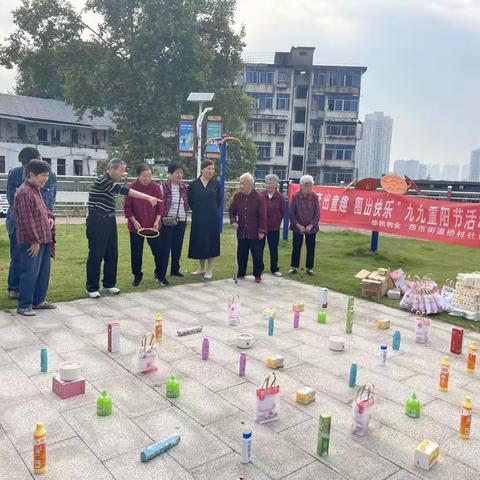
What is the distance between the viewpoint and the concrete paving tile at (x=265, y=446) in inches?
136

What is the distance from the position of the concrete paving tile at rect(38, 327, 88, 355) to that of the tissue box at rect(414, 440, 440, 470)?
12.0 feet

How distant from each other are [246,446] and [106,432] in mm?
1142

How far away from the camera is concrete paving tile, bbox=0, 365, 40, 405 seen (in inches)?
172

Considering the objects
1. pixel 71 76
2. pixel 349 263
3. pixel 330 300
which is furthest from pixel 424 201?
pixel 71 76

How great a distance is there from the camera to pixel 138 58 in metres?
27.2

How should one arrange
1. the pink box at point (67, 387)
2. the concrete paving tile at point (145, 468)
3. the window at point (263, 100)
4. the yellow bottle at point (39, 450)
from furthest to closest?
the window at point (263, 100), the pink box at point (67, 387), the concrete paving tile at point (145, 468), the yellow bottle at point (39, 450)

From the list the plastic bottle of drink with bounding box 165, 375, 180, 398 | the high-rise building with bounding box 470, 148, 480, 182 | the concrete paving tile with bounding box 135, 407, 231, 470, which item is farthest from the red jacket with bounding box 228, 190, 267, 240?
the high-rise building with bounding box 470, 148, 480, 182

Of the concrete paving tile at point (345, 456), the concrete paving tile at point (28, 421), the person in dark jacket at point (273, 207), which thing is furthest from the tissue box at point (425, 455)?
the person in dark jacket at point (273, 207)

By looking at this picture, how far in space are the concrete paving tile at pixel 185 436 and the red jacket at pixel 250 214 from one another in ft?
17.0

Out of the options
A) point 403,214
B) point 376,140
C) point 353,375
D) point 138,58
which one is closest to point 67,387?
point 353,375

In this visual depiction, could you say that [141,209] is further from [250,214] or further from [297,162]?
[297,162]

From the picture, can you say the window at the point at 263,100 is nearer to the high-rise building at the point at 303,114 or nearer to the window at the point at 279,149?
the high-rise building at the point at 303,114

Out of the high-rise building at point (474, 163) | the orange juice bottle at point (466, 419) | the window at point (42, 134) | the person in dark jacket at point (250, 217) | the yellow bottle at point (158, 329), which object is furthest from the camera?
the high-rise building at point (474, 163)

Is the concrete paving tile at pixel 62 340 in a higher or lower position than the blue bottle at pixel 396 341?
lower
